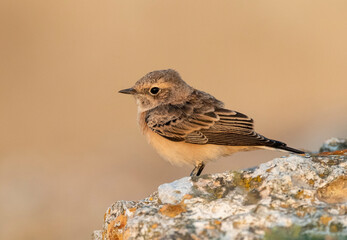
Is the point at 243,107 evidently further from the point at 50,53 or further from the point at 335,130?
the point at 50,53

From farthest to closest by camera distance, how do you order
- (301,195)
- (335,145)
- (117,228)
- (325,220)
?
1. (335,145)
2. (117,228)
3. (301,195)
4. (325,220)

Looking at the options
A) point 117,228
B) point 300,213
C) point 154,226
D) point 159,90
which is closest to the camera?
point 300,213

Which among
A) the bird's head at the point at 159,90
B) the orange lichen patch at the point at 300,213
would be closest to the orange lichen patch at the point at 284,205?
the orange lichen patch at the point at 300,213

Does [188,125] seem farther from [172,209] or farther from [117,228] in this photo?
[172,209]

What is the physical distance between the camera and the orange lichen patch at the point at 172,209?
4.46 meters

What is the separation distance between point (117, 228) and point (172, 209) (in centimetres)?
52

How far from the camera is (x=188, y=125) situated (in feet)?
26.5

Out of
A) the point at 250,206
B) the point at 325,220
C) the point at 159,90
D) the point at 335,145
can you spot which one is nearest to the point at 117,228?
the point at 250,206

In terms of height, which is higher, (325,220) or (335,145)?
(335,145)

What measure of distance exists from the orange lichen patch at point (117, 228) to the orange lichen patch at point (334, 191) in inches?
59.2

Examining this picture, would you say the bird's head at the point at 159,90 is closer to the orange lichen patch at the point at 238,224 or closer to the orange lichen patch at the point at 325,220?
the orange lichen patch at the point at 238,224

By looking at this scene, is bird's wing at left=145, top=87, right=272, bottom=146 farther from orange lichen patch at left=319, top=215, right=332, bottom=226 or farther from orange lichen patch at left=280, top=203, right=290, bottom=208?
orange lichen patch at left=319, top=215, right=332, bottom=226

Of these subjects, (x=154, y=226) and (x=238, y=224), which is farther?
(x=154, y=226)

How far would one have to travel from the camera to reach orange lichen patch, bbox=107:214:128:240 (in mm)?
4664
